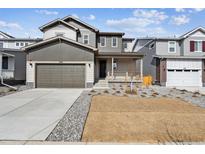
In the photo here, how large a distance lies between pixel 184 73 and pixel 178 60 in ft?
5.36

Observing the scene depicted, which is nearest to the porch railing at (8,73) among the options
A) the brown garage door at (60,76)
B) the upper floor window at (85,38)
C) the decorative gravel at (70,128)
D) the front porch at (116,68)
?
the brown garage door at (60,76)

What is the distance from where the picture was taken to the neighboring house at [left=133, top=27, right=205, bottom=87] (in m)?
24.1

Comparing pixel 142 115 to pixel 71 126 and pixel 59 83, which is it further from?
pixel 59 83

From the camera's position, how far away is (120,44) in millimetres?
Result: 26516

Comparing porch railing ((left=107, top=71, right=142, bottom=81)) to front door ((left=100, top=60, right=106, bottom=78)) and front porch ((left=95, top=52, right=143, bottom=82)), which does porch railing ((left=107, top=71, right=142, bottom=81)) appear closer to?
front porch ((left=95, top=52, right=143, bottom=82))

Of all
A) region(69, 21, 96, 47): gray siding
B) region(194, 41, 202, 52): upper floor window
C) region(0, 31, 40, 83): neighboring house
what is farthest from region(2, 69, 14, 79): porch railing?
region(194, 41, 202, 52): upper floor window

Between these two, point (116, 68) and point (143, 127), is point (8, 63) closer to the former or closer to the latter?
point (116, 68)

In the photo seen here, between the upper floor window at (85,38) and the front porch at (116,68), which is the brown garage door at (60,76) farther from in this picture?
the upper floor window at (85,38)

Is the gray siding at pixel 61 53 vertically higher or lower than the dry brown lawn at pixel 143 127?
higher

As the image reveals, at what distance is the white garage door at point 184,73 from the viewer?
2415 cm

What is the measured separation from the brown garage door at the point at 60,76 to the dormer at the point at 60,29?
525cm

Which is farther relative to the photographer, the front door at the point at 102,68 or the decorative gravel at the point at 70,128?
the front door at the point at 102,68
